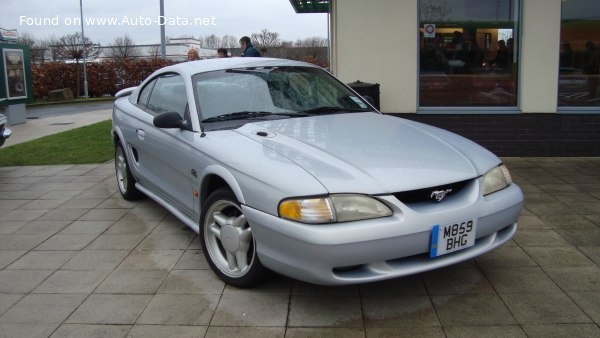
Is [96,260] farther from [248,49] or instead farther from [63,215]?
[248,49]

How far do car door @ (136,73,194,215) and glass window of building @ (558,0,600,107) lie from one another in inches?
225

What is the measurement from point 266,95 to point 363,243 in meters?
1.91

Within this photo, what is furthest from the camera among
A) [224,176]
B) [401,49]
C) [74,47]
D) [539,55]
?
[74,47]

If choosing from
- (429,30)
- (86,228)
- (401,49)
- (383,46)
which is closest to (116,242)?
(86,228)

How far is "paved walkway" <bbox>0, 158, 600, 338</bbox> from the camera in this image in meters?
3.22

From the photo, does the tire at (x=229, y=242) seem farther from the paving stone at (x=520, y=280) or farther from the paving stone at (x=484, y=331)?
the paving stone at (x=520, y=280)

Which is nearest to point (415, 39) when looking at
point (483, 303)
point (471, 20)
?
point (471, 20)

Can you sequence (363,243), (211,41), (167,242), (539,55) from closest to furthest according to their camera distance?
(363,243), (167,242), (539,55), (211,41)

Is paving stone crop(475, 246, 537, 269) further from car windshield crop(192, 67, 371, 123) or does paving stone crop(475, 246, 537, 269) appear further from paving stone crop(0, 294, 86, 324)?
paving stone crop(0, 294, 86, 324)

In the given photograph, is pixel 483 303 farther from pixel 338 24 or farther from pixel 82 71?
pixel 82 71

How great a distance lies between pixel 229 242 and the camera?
144 inches

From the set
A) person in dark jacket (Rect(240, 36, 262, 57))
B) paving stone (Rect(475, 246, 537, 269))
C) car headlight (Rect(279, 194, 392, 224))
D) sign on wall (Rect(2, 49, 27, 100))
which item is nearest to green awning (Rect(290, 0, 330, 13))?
person in dark jacket (Rect(240, 36, 262, 57))

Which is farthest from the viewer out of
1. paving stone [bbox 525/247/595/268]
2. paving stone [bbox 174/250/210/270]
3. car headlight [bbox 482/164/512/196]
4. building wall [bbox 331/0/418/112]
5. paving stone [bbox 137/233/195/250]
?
building wall [bbox 331/0/418/112]

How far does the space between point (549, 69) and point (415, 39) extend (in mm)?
1919
